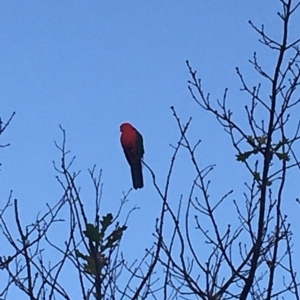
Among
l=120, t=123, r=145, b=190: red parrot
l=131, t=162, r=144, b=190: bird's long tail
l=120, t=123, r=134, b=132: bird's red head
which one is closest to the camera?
l=131, t=162, r=144, b=190: bird's long tail

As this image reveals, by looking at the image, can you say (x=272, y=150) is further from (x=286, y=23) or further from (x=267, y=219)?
(x=286, y=23)

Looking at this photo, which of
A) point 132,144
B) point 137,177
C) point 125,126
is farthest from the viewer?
point 125,126

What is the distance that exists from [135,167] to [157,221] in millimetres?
3457

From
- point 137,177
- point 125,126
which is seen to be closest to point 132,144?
point 125,126

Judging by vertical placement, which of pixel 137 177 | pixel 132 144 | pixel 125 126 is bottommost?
pixel 137 177

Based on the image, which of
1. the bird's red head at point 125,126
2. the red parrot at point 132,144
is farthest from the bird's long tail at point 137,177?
the bird's red head at point 125,126

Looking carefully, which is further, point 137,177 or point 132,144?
point 132,144

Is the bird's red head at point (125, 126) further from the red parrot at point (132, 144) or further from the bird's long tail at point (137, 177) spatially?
the bird's long tail at point (137, 177)

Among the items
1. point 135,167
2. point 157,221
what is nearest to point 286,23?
point 157,221

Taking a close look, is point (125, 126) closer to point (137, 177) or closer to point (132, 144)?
point (132, 144)

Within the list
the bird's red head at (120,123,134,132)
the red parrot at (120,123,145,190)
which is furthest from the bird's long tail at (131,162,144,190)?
the bird's red head at (120,123,134,132)

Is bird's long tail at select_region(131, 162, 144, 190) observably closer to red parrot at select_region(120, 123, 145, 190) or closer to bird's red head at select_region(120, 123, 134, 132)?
red parrot at select_region(120, 123, 145, 190)

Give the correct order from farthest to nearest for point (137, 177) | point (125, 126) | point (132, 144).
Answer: point (125, 126) < point (132, 144) < point (137, 177)

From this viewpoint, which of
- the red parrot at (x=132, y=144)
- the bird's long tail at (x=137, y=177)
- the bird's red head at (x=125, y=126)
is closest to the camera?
the bird's long tail at (x=137, y=177)
